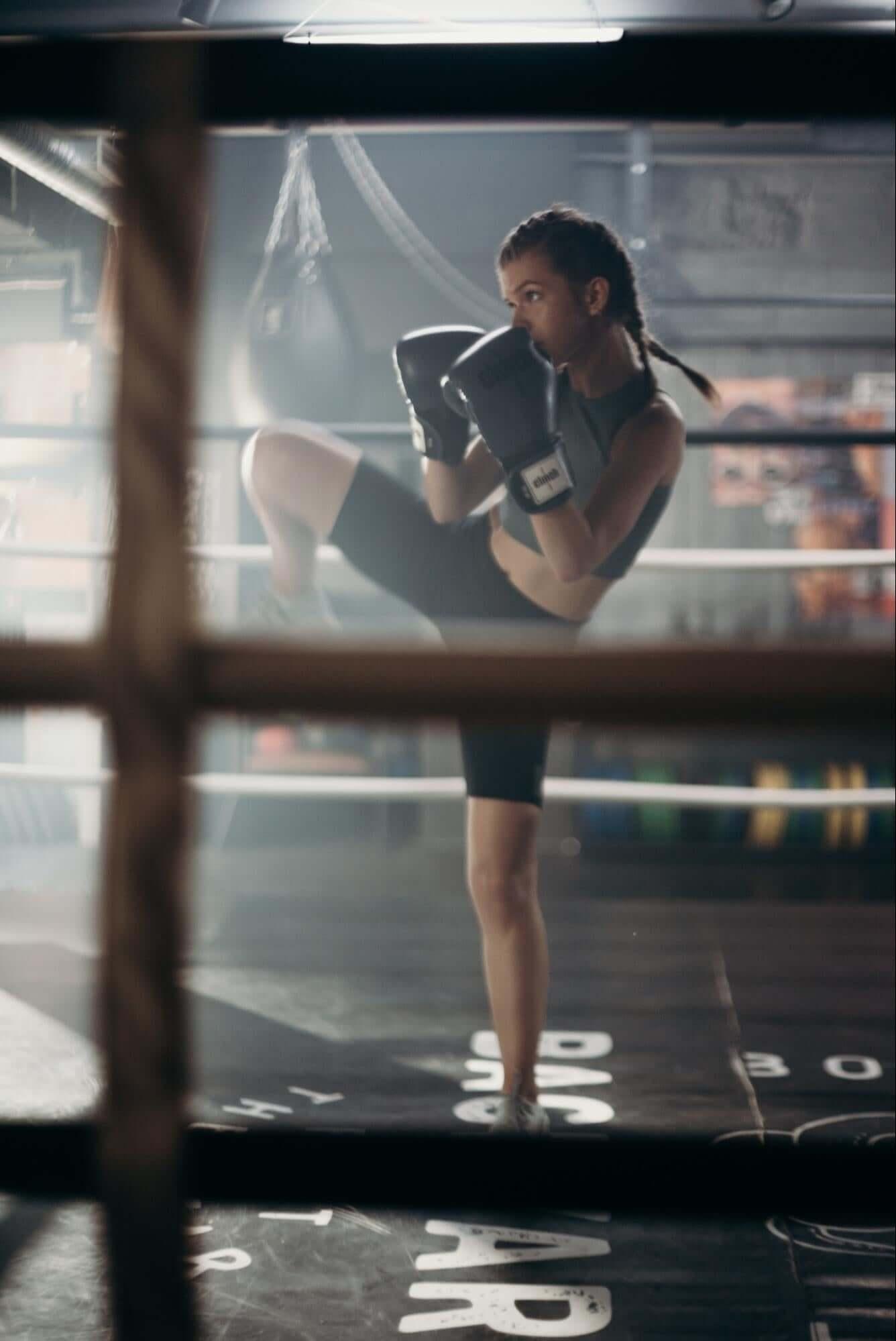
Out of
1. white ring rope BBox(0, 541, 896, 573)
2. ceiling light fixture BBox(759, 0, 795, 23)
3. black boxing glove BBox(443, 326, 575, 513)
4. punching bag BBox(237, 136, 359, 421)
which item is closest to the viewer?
black boxing glove BBox(443, 326, 575, 513)

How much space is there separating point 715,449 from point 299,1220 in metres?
4.09

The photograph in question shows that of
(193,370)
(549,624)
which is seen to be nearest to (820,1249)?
(549,624)

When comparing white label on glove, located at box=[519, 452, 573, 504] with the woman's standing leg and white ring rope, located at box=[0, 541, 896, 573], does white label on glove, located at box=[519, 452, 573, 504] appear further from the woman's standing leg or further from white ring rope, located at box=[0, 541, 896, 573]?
white ring rope, located at box=[0, 541, 896, 573]

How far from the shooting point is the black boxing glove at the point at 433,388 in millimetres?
1838

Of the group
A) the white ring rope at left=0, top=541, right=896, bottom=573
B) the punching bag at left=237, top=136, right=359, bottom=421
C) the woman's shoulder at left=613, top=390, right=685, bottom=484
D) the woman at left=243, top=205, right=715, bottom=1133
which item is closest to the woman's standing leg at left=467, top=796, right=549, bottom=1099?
the woman at left=243, top=205, right=715, bottom=1133

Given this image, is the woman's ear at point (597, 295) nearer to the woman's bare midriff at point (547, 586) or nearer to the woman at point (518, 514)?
the woman at point (518, 514)

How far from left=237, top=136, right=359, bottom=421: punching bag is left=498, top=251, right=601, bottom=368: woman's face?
2.36 meters

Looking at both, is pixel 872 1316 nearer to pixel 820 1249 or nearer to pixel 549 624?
pixel 820 1249

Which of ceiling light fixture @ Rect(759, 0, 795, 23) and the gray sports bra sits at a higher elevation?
ceiling light fixture @ Rect(759, 0, 795, 23)

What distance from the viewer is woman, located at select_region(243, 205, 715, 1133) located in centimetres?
152

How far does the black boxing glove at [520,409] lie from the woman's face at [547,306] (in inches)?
4.5

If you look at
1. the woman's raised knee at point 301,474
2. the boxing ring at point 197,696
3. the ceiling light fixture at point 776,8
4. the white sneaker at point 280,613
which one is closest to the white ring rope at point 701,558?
the woman's raised knee at point 301,474

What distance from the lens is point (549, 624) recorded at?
1694 millimetres

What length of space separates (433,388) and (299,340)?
2213mm
